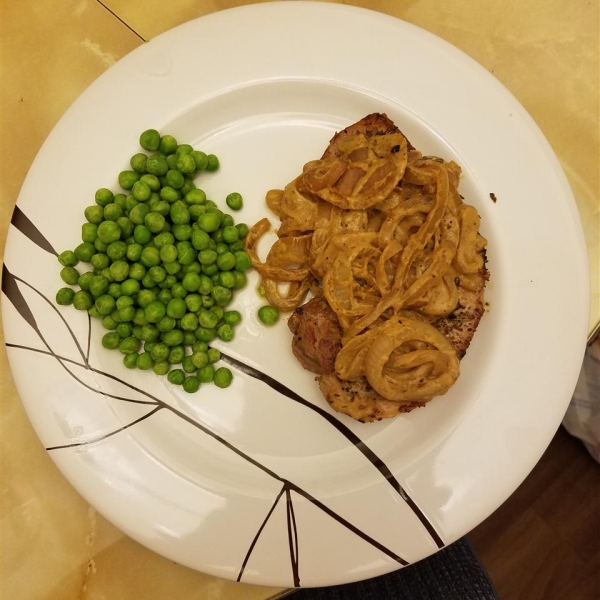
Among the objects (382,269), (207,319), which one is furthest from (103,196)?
(382,269)

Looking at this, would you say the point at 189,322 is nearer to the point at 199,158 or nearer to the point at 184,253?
the point at 184,253

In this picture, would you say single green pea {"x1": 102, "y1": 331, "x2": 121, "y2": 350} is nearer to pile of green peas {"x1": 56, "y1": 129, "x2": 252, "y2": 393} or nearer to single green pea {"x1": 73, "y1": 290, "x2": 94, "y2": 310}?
pile of green peas {"x1": 56, "y1": 129, "x2": 252, "y2": 393}

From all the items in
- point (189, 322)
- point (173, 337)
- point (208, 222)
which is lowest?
point (173, 337)

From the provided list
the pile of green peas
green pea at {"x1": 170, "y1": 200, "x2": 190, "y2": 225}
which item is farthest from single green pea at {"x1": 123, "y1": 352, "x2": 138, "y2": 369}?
green pea at {"x1": 170, "y1": 200, "x2": 190, "y2": 225}

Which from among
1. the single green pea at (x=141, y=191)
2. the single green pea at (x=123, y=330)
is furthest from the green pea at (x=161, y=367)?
the single green pea at (x=141, y=191)

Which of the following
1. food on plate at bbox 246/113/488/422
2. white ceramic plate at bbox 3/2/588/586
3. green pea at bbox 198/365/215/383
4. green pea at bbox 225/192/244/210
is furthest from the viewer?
green pea at bbox 225/192/244/210

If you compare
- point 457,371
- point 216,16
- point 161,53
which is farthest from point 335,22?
point 457,371

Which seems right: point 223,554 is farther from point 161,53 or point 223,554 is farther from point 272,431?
point 161,53

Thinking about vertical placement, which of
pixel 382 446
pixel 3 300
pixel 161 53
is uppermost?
pixel 161 53
